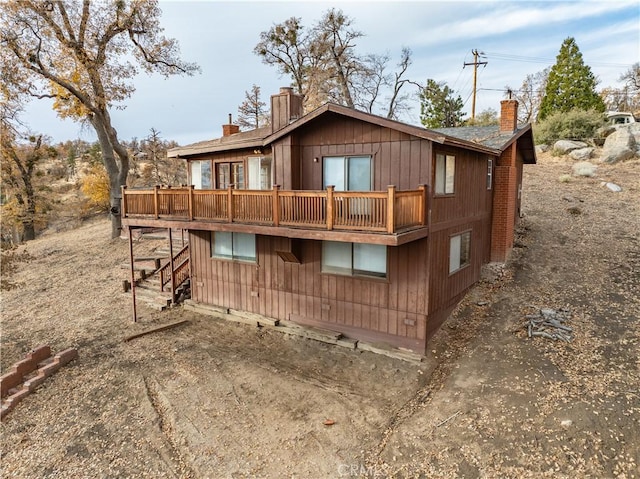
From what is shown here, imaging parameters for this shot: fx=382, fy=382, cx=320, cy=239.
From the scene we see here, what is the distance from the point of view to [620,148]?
26.2m

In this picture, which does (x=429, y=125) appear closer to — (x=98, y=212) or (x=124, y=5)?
(x=124, y=5)

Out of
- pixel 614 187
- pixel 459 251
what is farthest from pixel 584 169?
pixel 459 251

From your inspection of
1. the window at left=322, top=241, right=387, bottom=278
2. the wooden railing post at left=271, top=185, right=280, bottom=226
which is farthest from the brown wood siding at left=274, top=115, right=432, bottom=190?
the window at left=322, top=241, right=387, bottom=278

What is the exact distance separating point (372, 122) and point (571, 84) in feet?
110

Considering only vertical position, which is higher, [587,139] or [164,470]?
[587,139]

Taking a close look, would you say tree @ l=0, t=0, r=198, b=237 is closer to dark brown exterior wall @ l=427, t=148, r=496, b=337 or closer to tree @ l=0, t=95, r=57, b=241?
tree @ l=0, t=95, r=57, b=241

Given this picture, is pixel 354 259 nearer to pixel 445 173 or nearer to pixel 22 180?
pixel 445 173

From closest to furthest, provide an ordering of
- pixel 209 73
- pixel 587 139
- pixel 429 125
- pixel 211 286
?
pixel 211 286, pixel 209 73, pixel 587 139, pixel 429 125

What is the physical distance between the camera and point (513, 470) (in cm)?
630

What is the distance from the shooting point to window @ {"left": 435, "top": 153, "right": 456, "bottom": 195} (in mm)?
10430

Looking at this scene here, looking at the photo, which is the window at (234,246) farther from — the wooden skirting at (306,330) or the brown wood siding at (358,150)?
the brown wood siding at (358,150)

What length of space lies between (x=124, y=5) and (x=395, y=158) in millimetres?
20334

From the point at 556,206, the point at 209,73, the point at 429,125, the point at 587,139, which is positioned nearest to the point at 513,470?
the point at 556,206

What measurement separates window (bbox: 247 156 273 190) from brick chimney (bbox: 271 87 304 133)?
3.71ft
